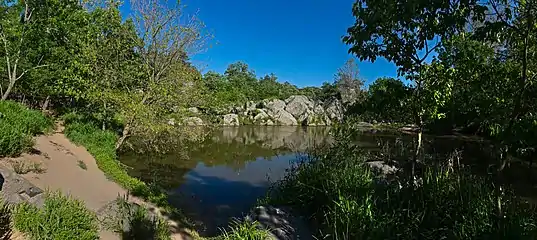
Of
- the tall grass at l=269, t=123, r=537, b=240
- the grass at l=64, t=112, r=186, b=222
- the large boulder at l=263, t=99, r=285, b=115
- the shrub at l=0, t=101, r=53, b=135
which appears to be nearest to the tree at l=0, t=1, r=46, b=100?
the shrub at l=0, t=101, r=53, b=135

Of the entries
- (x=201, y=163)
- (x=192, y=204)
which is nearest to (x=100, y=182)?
(x=192, y=204)

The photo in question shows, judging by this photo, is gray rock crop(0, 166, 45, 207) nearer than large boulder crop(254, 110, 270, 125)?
Yes

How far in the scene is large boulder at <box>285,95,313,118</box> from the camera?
51031 mm

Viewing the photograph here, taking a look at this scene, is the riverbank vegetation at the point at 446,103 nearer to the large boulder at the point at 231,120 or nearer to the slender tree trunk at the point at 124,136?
the slender tree trunk at the point at 124,136

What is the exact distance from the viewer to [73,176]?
9547mm

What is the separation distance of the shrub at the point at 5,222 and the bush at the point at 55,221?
3.6 inches

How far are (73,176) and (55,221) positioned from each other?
476cm

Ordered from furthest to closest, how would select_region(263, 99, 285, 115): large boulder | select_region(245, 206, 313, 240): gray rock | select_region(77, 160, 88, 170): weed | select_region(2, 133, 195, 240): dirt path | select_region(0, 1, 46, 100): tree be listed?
select_region(263, 99, 285, 115): large boulder < select_region(0, 1, 46, 100): tree < select_region(77, 160, 88, 170): weed < select_region(2, 133, 195, 240): dirt path < select_region(245, 206, 313, 240): gray rock

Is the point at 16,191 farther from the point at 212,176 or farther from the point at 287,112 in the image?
the point at 287,112

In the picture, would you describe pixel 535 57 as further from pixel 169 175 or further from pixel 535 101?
pixel 169 175

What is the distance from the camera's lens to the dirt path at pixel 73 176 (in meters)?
8.09

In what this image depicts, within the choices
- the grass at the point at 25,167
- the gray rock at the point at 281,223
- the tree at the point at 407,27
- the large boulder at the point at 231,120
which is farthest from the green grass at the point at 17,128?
the large boulder at the point at 231,120

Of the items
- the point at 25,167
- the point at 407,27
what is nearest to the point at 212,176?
the point at 25,167

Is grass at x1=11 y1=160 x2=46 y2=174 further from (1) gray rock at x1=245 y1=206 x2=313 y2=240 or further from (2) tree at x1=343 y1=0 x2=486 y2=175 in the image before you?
(2) tree at x1=343 y1=0 x2=486 y2=175
